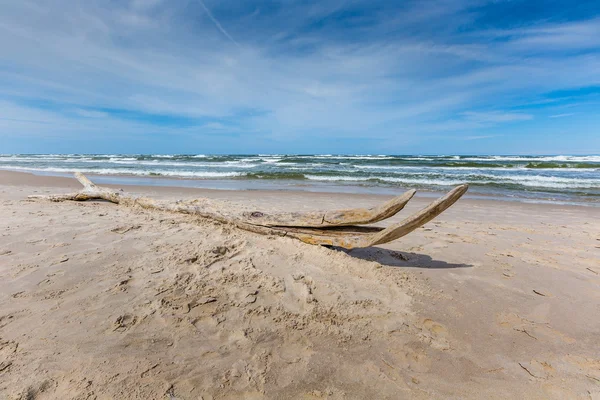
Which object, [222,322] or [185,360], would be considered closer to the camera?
[185,360]

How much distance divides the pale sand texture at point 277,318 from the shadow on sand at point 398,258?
1.3 inches

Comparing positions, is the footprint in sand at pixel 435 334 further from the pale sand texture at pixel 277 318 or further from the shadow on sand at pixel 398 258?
the shadow on sand at pixel 398 258

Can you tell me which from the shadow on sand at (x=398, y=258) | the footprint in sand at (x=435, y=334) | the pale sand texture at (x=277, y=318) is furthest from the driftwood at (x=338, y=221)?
the footprint in sand at (x=435, y=334)

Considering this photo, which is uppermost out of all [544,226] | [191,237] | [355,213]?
[355,213]

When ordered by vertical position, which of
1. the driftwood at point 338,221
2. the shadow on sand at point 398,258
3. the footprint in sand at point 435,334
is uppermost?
the driftwood at point 338,221

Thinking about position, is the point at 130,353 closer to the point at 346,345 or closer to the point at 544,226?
the point at 346,345

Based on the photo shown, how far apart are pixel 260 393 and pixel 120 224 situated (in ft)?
11.7

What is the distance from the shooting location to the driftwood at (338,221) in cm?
291

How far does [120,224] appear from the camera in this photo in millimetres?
4301

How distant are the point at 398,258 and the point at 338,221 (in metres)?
1.06

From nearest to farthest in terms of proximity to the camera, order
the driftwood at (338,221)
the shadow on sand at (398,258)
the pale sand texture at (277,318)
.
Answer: the pale sand texture at (277,318), the driftwood at (338,221), the shadow on sand at (398,258)

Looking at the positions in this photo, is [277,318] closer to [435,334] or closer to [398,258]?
[435,334]

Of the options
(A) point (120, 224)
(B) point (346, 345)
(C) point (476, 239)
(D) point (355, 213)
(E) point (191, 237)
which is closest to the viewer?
(B) point (346, 345)

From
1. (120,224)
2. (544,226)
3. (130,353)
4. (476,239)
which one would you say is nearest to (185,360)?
(130,353)
